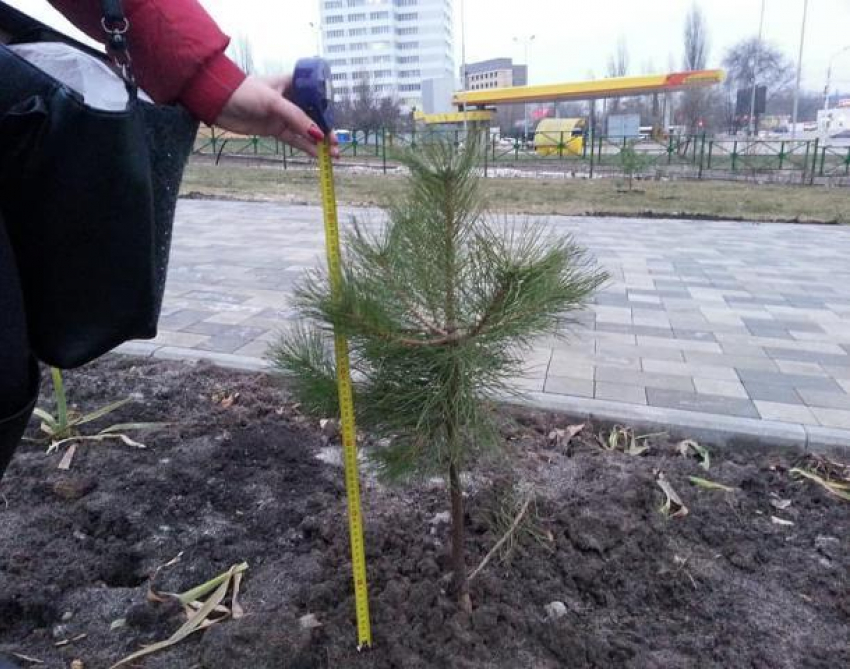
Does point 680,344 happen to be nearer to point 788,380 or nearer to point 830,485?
point 788,380

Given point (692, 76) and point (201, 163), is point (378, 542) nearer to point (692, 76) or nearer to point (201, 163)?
point (201, 163)

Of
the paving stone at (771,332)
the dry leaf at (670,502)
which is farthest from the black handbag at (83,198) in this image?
the paving stone at (771,332)

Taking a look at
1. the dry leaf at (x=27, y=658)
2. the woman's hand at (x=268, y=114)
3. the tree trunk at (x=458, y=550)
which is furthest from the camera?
the tree trunk at (x=458, y=550)

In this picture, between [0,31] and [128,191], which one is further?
[0,31]

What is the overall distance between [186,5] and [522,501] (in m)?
1.90

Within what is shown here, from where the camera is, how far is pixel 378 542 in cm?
235

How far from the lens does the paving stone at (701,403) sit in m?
3.60

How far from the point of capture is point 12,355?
1073 mm

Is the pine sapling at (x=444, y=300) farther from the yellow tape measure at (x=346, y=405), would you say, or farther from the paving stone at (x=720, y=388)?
the paving stone at (x=720, y=388)

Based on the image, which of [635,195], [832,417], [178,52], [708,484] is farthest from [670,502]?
[635,195]

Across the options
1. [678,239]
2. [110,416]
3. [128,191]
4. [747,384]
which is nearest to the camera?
[128,191]

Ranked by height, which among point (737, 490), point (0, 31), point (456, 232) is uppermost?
point (0, 31)

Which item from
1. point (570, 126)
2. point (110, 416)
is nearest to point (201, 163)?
point (570, 126)

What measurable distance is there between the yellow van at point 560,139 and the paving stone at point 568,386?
67.5 ft
